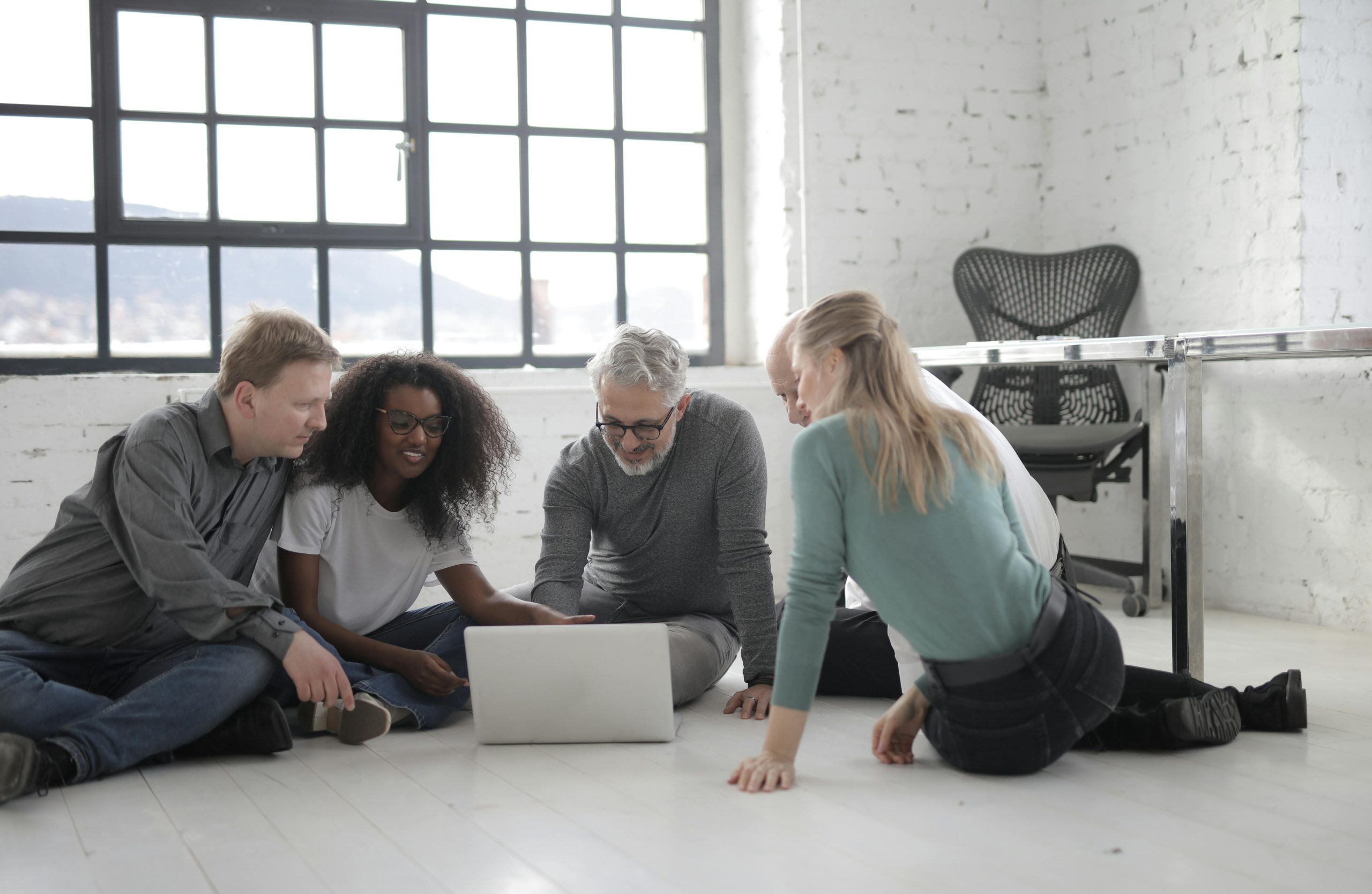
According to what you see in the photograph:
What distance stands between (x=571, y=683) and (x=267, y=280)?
2.41 meters

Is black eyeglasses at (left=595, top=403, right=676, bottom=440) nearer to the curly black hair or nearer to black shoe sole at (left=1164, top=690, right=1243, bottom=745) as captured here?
the curly black hair

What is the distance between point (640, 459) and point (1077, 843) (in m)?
1.14

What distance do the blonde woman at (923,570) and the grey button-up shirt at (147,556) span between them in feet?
3.01

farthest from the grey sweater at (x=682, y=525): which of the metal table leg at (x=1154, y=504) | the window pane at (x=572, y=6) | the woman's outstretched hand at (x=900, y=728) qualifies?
the window pane at (x=572, y=6)

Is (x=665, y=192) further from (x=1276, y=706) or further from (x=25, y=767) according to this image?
(x=25, y=767)

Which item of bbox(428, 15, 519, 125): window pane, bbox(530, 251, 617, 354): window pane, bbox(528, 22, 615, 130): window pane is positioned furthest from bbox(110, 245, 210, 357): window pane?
bbox(528, 22, 615, 130): window pane

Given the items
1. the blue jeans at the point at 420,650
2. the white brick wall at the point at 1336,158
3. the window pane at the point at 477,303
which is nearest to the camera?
the blue jeans at the point at 420,650

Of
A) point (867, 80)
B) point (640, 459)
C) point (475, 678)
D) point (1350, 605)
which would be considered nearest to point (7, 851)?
point (475, 678)

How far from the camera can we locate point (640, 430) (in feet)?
7.92

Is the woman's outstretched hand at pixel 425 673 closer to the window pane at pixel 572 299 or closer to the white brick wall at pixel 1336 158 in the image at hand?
the window pane at pixel 572 299

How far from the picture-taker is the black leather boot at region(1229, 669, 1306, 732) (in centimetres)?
225

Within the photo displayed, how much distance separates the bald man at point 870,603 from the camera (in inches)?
85.6

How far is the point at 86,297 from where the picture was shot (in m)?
3.88

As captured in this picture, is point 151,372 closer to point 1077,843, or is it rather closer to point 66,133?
point 66,133
